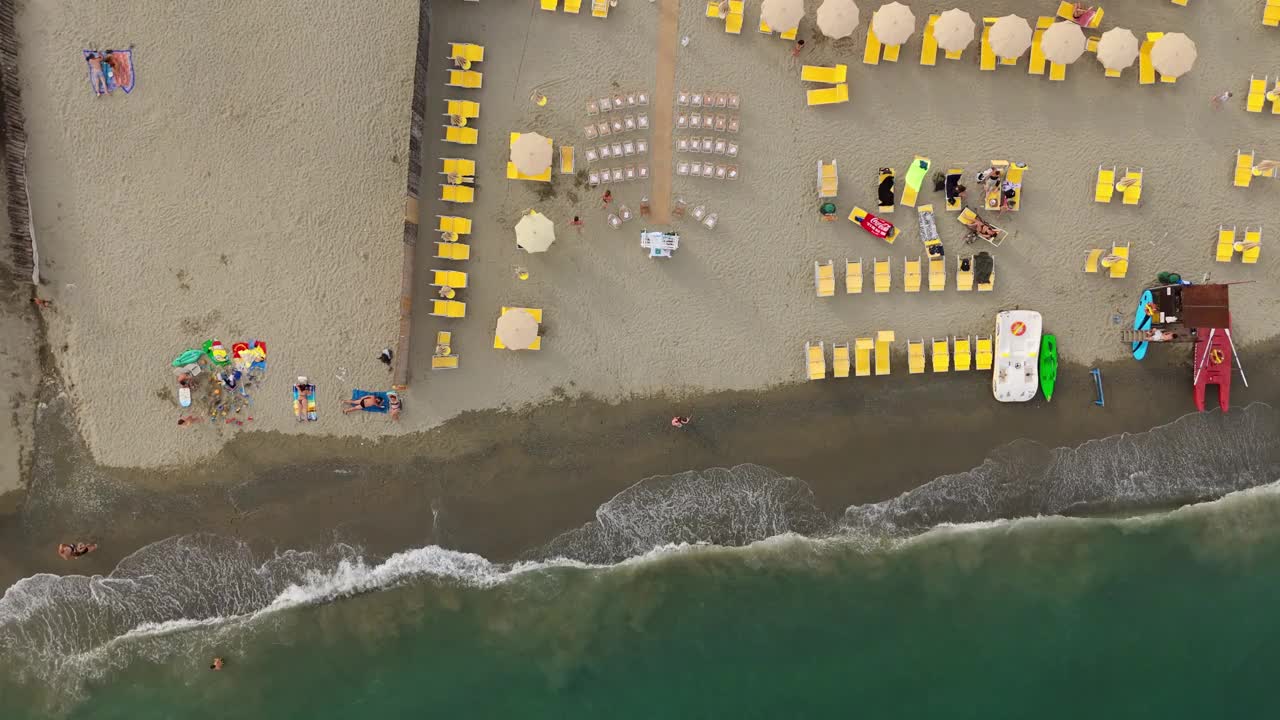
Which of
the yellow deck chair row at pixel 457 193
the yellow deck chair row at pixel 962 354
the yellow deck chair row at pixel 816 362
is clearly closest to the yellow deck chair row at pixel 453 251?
the yellow deck chair row at pixel 457 193

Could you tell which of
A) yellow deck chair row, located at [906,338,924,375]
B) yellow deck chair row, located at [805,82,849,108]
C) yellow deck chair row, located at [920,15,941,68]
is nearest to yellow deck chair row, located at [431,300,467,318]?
yellow deck chair row, located at [805,82,849,108]

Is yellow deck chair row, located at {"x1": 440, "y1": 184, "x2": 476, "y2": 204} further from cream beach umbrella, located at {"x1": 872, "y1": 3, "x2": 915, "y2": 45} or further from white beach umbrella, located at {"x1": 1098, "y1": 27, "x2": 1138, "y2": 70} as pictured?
white beach umbrella, located at {"x1": 1098, "y1": 27, "x2": 1138, "y2": 70}

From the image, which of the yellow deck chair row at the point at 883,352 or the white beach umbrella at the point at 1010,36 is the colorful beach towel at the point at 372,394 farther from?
the white beach umbrella at the point at 1010,36

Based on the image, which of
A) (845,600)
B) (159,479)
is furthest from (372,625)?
(845,600)

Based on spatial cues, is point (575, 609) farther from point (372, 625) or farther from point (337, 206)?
point (337, 206)

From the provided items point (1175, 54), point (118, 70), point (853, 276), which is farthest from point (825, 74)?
point (118, 70)
